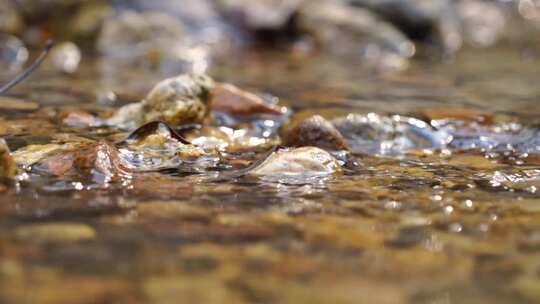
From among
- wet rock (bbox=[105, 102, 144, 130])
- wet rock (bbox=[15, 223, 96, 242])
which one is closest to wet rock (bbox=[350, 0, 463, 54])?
wet rock (bbox=[105, 102, 144, 130])

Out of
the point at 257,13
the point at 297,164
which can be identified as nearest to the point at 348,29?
the point at 257,13

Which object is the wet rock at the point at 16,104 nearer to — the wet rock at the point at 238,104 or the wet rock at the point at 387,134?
the wet rock at the point at 238,104

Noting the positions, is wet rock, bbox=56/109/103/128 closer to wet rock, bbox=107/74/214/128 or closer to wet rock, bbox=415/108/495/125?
wet rock, bbox=107/74/214/128

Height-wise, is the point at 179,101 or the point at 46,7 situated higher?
the point at 46,7

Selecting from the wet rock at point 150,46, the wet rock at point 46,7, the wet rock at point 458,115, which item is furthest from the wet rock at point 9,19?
the wet rock at point 458,115

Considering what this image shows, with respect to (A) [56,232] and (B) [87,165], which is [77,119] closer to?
(B) [87,165]

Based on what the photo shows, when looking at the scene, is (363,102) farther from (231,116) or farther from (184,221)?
(184,221)
